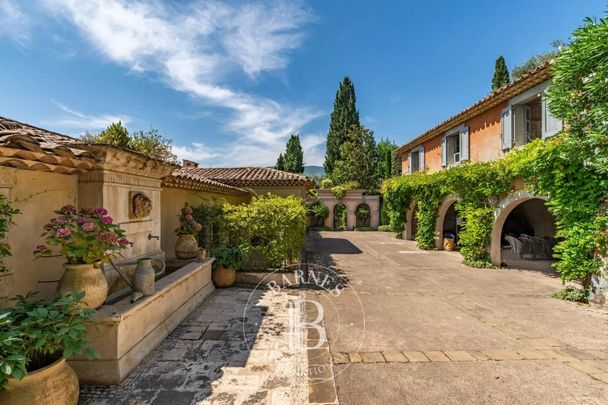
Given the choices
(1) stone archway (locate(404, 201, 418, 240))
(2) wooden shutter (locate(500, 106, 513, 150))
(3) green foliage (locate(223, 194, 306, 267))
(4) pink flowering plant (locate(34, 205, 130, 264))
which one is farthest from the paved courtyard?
(1) stone archway (locate(404, 201, 418, 240))

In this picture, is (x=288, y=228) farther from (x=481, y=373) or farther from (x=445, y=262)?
(x=445, y=262)

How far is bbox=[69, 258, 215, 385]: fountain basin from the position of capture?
3.25 metres

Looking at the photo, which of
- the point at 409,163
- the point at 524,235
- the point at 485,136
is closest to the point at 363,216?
the point at 409,163

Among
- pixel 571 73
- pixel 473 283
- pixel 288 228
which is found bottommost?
pixel 473 283

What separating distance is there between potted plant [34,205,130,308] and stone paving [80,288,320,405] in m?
1.08

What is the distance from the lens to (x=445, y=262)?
1113cm

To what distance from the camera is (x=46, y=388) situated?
2.44 m

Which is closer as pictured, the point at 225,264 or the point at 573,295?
the point at 573,295

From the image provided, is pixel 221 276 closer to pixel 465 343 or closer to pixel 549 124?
pixel 465 343

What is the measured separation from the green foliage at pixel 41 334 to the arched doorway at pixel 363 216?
25.0 metres

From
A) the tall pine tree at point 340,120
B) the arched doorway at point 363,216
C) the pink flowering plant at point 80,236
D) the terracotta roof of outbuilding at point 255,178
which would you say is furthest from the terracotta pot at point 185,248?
the tall pine tree at point 340,120

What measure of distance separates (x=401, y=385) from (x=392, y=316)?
7.56 feet

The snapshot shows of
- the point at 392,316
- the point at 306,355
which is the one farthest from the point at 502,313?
the point at 306,355

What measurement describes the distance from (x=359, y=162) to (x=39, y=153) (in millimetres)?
31306
